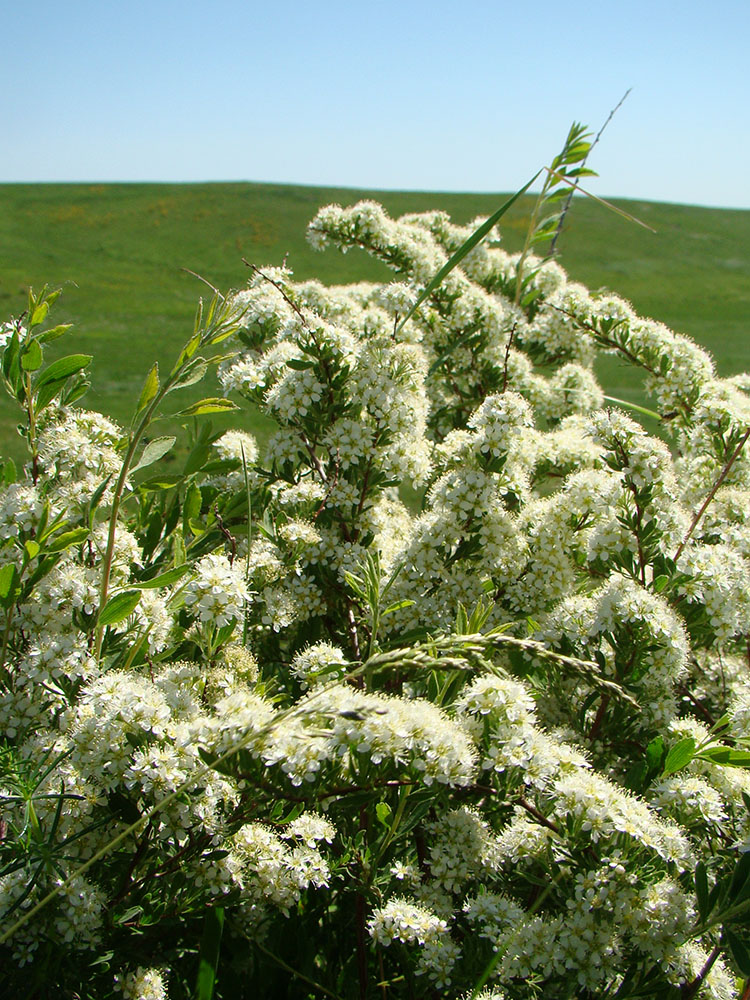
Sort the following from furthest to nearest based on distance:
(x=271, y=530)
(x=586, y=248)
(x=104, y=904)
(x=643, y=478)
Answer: (x=586, y=248) < (x=271, y=530) < (x=643, y=478) < (x=104, y=904)

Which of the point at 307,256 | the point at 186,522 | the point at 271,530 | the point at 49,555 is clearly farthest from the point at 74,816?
the point at 307,256

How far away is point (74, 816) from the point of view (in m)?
1.43

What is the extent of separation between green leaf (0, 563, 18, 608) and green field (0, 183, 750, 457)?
13811 millimetres

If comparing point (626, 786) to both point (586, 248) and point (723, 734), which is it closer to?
point (723, 734)

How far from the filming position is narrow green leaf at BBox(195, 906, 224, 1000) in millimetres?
1204

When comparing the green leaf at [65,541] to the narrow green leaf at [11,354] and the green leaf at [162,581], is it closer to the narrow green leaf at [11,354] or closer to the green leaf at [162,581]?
the green leaf at [162,581]

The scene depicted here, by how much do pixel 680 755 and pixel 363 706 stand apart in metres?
0.76

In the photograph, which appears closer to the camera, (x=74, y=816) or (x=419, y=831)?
(x=74, y=816)

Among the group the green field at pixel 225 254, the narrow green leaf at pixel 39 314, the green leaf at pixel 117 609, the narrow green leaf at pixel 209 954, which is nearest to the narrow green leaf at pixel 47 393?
the narrow green leaf at pixel 39 314

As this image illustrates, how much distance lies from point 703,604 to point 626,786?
563 millimetres

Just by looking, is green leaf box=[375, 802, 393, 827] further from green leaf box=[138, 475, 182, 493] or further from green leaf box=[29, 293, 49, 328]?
green leaf box=[29, 293, 49, 328]

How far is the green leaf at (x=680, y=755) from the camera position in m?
1.56

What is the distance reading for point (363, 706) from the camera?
1.18m

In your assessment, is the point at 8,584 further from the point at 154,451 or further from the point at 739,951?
the point at 739,951
